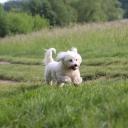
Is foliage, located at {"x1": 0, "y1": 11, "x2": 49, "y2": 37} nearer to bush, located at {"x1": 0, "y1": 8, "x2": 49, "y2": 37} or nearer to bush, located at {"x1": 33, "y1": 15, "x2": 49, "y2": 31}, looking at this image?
bush, located at {"x1": 0, "y1": 8, "x2": 49, "y2": 37}

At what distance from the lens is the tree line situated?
5734cm

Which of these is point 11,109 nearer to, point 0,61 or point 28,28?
point 0,61

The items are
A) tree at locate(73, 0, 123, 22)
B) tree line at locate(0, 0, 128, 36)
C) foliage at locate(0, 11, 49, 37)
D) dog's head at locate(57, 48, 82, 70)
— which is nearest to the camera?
dog's head at locate(57, 48, 82, 70)

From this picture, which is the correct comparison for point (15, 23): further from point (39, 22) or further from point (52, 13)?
point (52, 13)

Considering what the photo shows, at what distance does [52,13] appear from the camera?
222 ft

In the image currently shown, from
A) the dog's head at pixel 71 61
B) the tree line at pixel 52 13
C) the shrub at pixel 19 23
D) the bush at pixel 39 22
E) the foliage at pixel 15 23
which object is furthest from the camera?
the bush at pixel 39 22

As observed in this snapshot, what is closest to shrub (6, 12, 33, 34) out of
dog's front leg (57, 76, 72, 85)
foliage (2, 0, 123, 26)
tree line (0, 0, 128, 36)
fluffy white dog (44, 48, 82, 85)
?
tree line (0, 0, 128, 36)

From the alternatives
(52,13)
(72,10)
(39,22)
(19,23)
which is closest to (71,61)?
(19,23)

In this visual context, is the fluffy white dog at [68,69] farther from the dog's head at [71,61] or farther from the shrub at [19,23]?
the shrub at [19,23]

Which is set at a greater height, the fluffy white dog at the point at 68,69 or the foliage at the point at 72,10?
the fluffy white dog at the point at 68,69

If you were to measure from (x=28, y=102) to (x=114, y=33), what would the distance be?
2144 centimetres

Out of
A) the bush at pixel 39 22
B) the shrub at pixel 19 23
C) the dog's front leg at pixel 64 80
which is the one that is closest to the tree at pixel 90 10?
the bush at pixel 39 22

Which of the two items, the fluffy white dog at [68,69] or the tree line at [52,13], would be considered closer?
the fluffy white dog at [68,69]

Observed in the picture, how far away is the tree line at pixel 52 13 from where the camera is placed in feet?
188
